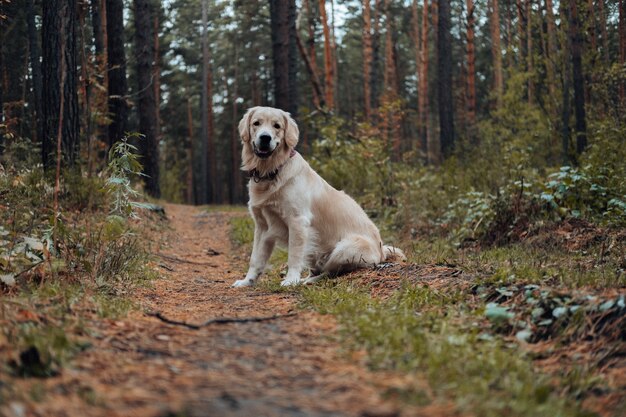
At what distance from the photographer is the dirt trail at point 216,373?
1.96m

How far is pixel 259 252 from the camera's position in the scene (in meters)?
5.81

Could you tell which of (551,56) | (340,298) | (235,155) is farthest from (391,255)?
(235,155)

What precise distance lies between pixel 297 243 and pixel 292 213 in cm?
31

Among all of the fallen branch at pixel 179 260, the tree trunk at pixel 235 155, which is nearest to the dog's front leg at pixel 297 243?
the fallen branch at pixel 179 260

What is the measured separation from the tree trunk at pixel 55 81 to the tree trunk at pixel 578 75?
32.0 feet

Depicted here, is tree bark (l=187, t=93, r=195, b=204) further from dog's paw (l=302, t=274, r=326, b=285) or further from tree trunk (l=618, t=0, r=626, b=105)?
dog's paw (l=302, t=274, r=326, b=285)

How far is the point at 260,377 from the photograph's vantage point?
2346 millimetres

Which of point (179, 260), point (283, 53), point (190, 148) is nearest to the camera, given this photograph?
point (179, 260)

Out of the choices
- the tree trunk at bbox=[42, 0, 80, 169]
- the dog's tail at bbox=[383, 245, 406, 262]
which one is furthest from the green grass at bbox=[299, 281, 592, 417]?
the tree trunk at bbox=[42, 0, 80, 169]

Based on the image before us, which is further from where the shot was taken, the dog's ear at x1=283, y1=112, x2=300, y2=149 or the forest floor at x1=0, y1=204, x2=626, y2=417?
the dog's ear at x1=283, y1=112, x2=300, y2=149

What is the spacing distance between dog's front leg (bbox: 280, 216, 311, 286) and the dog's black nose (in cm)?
78

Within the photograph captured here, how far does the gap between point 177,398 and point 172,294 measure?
3.00 m

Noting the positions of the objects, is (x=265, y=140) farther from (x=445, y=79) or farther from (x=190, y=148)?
(x=190, y=148)

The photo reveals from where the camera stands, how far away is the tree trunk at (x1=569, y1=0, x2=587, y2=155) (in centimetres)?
1188
